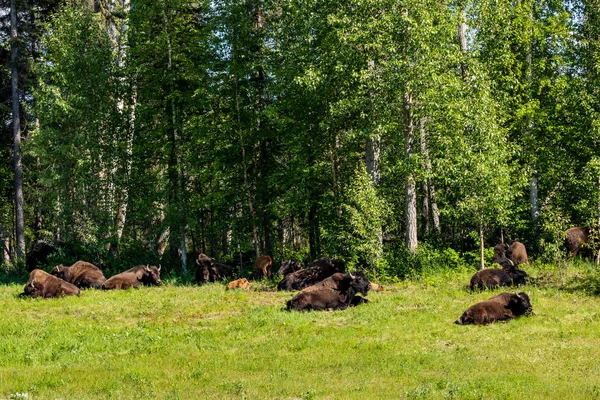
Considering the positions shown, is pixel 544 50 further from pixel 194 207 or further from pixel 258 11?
pixel 194 207

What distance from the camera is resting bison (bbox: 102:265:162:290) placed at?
909 inches

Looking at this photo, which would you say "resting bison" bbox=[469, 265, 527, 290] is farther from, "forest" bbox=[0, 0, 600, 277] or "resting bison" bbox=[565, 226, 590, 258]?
"resting bison" bbox=[565, 226, 590, 258]

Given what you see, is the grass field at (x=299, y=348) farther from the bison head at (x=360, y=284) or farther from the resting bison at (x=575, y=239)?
the resting bison at (x=575, y=239)

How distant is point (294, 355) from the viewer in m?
12.5

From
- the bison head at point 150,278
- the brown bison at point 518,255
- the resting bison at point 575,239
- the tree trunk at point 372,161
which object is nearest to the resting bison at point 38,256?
the bison head at point 150,278

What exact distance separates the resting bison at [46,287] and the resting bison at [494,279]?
13836mm

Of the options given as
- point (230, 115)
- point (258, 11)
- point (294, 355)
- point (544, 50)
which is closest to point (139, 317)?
point (294, 355)

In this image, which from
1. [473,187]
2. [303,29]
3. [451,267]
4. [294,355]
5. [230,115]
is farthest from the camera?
[230,115]

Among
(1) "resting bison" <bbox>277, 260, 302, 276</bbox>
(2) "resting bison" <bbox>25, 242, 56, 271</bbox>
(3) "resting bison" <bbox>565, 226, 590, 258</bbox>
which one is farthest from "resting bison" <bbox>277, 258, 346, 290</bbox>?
(2) "resting bison" <bbox>25, 242, 56, 271</bbox>

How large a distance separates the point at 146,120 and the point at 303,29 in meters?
9.46

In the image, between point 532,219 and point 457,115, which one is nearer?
point 457,115

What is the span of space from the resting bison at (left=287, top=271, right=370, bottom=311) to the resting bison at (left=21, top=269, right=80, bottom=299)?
28.0ft

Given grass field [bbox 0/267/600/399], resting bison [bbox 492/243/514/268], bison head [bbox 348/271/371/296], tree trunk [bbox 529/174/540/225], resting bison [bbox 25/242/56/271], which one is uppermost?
tree trunk [bbox 529/174/540/225]

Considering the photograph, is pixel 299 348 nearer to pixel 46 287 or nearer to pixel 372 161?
pixel 46 287
